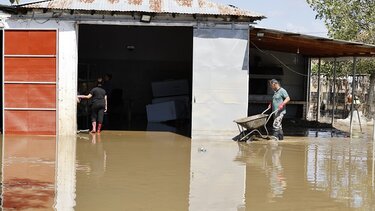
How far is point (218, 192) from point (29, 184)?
297 cm

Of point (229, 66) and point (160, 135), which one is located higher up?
point (229, 66)

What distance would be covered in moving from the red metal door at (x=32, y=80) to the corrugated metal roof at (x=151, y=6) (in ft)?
3.14

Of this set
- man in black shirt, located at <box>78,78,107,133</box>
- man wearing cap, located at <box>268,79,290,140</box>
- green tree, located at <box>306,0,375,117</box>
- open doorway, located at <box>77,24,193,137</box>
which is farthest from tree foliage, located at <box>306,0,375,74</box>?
man in black shirt, located at <box>78,78,107,133</box>

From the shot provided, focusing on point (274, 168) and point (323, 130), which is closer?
point (274, 168)

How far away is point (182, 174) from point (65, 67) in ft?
22.9

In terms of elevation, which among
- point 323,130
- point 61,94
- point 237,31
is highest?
point 237,31

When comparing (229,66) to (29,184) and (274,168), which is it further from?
(29,184)

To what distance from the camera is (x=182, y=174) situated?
988 cm

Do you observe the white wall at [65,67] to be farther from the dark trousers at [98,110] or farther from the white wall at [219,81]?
the white wall at [219,81]

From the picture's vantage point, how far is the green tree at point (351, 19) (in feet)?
87.5

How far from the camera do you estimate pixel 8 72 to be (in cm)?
1557

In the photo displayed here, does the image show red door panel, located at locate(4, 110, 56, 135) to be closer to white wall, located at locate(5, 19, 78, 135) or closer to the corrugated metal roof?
white wall, located at locate(5, 19, 78, 135)

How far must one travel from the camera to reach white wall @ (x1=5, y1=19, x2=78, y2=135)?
611 inches

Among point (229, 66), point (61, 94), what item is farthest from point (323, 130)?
point (61, 94)
